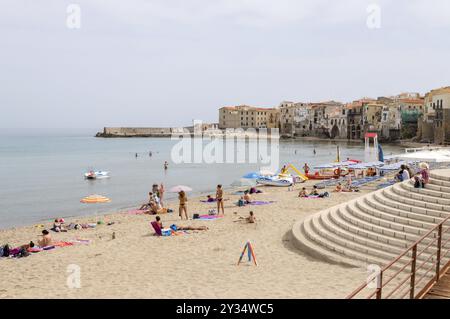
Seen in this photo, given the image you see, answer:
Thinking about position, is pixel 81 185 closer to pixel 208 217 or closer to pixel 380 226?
pixel 208 217

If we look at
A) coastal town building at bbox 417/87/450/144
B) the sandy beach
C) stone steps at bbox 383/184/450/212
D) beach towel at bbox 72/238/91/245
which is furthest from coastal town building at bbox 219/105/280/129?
stone steps at bbox 383/184/450/212

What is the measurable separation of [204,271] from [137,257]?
2.82m

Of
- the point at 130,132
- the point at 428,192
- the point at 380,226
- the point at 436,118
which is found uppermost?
the point at 436,118

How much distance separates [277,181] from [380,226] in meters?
22.4

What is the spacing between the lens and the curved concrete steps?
11.1 m

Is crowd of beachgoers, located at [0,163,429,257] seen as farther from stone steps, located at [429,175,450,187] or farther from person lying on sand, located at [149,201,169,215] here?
stone steps, located at [429,175,450,187]

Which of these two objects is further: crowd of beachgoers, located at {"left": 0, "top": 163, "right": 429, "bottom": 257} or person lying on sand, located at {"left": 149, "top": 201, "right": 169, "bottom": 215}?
person lying on sand, located at {"left": 149, "top": 201, "right": 169, "bottom": 215}

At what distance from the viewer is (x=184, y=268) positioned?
1186cm

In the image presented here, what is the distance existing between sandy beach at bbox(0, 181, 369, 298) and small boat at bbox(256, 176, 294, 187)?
15.9 m

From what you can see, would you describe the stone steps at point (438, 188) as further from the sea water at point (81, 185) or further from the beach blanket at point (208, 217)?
the sea water at point (81, 185)

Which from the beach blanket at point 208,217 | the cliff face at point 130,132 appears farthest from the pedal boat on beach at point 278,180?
the cliff face at point 130,132

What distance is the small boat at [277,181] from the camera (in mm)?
34219

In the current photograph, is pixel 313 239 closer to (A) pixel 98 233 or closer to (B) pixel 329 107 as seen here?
(A) pixel 98 233

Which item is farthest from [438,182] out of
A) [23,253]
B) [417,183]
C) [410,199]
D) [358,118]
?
[358,118]
